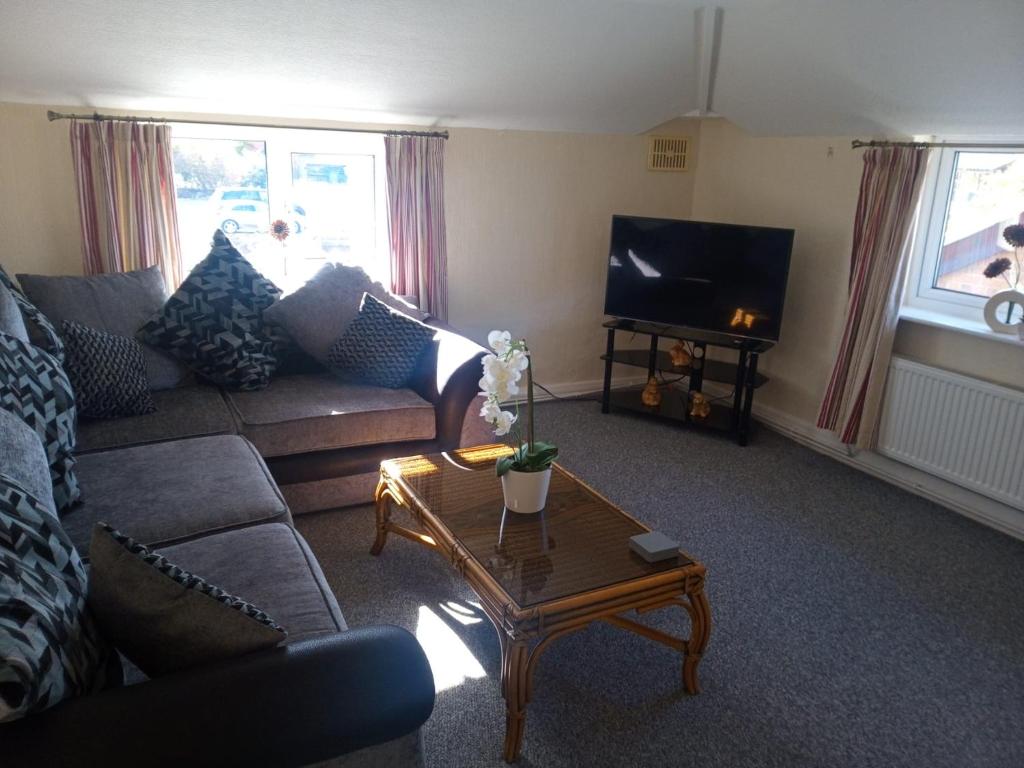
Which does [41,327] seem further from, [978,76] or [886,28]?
[978,76]

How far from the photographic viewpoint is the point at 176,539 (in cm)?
215

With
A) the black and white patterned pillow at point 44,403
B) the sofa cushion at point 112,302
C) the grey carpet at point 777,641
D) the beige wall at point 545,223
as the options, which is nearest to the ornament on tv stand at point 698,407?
the grey carpet at point 777,641

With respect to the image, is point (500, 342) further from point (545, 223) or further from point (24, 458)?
point (545, 223)

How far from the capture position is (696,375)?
4.46 meters

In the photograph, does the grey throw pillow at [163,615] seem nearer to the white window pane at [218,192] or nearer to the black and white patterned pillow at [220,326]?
the black and white patterned pillow at [220,326]

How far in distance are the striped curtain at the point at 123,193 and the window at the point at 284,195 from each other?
0.60 feet

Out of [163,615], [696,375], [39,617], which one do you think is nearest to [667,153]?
[696,375]

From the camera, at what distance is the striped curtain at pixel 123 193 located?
3.51 metres

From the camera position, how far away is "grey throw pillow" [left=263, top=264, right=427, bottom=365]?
140 inches

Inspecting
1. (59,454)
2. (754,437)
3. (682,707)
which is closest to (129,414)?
(59,454)

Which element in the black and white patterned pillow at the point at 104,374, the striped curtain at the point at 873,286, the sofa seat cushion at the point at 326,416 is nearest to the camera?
the black and white patterned pillow at the point at 104,374

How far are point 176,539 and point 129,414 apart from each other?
1.10 meters

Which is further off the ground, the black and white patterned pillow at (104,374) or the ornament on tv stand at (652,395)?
the black and white patterned pillow at (104,374)

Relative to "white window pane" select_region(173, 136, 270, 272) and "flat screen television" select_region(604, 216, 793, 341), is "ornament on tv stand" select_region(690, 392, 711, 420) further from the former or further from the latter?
"white window pane" select_region(173, 136, 270, 272)
